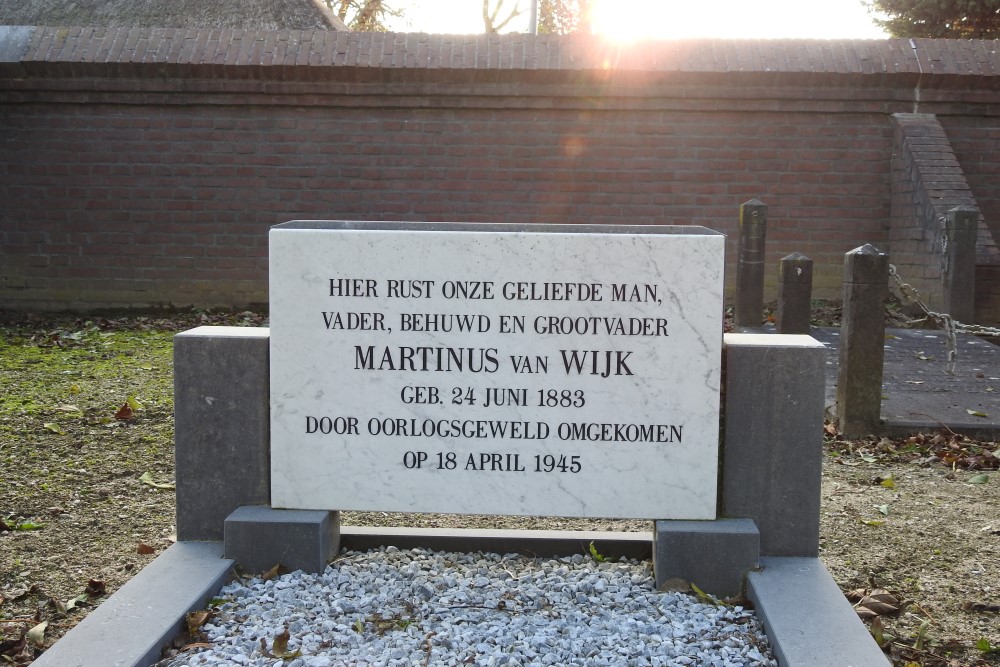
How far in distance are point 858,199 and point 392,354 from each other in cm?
929

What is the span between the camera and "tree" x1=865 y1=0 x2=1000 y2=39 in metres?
21.7

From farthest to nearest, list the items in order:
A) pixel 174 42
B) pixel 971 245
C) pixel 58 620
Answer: pixel 174 42 → pixel 971 245 → pixel 58 620

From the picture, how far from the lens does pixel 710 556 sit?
3.36 m

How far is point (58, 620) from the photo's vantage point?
330 cm

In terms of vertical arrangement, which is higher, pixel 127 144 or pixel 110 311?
pixel 127 144

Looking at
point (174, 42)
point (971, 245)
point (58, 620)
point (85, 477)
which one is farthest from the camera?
point (174, 42)

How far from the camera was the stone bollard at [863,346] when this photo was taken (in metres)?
5.86

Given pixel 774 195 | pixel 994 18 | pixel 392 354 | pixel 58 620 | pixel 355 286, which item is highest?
pixel 994 18

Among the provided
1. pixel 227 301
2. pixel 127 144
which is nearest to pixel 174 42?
pixel 127 144

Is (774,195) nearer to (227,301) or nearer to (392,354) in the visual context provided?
(227,301)

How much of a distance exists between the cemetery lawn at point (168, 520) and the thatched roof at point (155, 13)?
870cm

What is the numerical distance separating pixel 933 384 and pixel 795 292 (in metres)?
1.65

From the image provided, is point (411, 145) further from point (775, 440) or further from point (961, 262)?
point (775, 440)

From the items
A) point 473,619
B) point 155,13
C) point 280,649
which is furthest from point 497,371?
point 155,13
